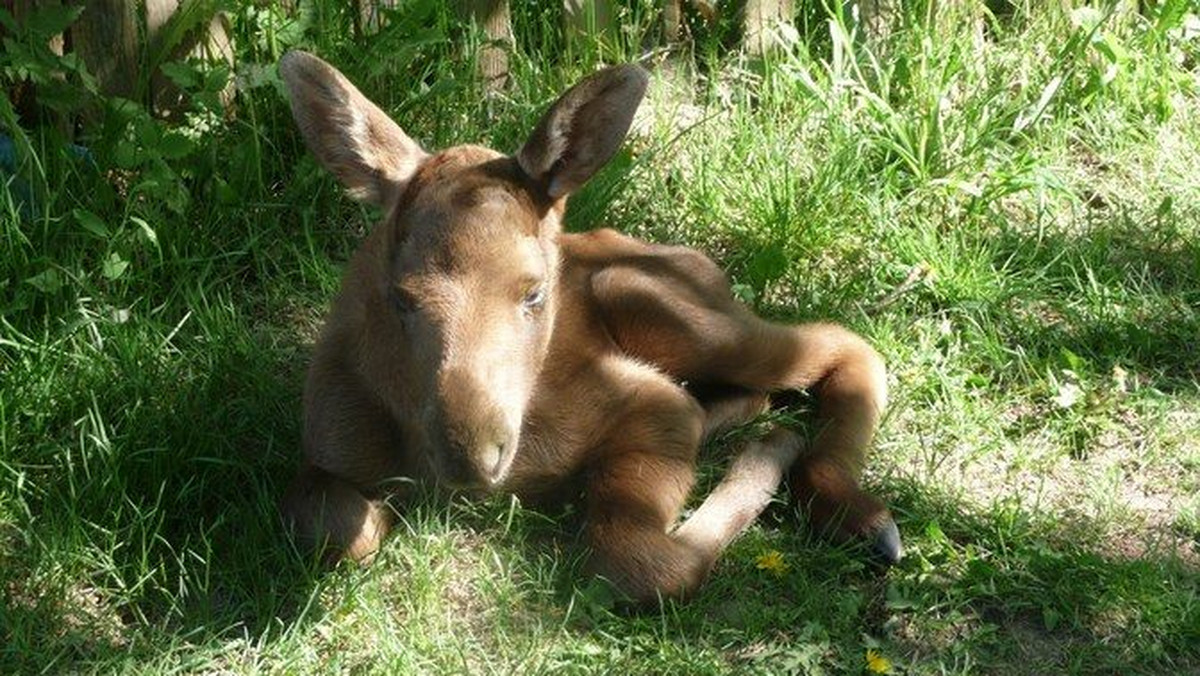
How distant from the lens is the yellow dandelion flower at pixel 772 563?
5.84 meters

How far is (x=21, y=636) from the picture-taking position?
543 centimetres

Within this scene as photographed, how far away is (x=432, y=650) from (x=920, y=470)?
75.3 inches

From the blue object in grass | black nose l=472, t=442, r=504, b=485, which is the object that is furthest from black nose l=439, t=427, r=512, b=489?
the blue object in grass

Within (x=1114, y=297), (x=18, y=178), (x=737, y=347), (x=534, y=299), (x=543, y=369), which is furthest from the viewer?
(x=1114, y=297)

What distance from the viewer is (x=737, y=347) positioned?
6547mm

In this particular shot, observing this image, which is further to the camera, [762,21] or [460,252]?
[762,21]

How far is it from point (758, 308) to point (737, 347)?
2.38 ft

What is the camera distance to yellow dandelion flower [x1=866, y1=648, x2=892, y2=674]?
17.7ft

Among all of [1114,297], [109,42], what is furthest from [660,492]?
[109,42]

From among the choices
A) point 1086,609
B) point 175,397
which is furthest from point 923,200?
point 175,397

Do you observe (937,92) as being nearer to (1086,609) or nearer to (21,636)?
(1086,609)

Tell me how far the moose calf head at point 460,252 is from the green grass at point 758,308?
0.55 m

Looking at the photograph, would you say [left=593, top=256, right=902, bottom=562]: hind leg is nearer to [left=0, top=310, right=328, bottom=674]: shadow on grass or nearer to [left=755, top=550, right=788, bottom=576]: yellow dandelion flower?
[left=755, top=550, right=788, bottom=576]: yellow dandelion flower

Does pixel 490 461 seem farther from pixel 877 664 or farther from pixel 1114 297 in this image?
pixel 1114 297
